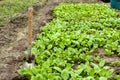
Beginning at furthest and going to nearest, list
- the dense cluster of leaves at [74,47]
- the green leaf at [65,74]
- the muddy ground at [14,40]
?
the muddy ground at [14,40] < the dense cluster of leaves at [74,47] < the green leaf at [65,74]

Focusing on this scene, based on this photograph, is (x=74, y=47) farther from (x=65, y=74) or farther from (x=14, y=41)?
(x=65, y=74)

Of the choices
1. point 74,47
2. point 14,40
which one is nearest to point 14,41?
point 14,40

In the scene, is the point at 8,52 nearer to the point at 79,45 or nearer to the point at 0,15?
the point at 79,45

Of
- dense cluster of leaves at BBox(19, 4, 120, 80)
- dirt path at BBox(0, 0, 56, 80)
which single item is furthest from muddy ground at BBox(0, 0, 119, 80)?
dense cluster of leaves at BBox(19, 4, 120, 80)

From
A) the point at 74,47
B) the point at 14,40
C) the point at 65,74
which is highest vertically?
the point at 65,74

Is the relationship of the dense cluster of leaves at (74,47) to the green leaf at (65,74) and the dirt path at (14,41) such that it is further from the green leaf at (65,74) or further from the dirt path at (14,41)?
the dirt path at (14,41)

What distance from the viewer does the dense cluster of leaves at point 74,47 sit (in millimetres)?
5266

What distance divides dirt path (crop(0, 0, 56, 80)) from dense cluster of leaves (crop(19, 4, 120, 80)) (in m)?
0.41

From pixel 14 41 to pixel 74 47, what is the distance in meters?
1.81

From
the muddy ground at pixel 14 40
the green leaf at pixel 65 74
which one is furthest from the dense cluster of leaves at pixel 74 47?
the muddy ground at pixel 14 40

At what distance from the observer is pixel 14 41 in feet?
27.1

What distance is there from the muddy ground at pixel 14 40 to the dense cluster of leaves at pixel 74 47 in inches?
15.9

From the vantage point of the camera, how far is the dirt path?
6.11 m

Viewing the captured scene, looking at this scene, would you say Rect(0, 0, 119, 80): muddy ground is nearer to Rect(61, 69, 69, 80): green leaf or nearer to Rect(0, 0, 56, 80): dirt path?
Rect(0, 0, 56, 80): dirt path
